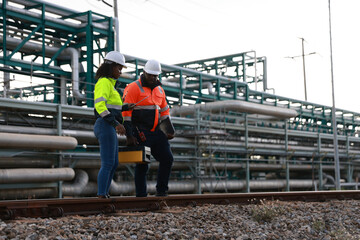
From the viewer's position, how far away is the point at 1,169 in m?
12.3

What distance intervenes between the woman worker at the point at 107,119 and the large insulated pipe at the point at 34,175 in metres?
7.31

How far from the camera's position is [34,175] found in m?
12.9

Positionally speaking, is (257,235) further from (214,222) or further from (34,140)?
(34,140)

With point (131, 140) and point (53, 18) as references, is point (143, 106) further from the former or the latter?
point (53, 18)

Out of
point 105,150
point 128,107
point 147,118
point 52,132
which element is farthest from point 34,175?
point 105,150

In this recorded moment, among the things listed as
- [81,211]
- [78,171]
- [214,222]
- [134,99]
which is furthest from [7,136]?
[214,222]

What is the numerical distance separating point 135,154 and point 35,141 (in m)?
7.65

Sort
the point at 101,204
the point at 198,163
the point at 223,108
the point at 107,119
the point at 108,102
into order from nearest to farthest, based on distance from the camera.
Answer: the point at 101,204
the point at 107,119
the point at 108,102
the point at 198,163
the point at 223,108

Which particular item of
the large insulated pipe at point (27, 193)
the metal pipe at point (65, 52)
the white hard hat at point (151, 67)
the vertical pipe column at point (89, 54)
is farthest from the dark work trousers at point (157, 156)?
the vertical pipe column at point (89, 54)

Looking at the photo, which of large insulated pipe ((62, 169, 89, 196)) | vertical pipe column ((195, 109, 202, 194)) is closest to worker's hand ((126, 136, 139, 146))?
large insulated pipe ((62, 169, 89, 196))

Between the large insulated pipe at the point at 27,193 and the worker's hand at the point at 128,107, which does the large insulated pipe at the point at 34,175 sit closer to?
the large insulated pipe at the point at 27,193

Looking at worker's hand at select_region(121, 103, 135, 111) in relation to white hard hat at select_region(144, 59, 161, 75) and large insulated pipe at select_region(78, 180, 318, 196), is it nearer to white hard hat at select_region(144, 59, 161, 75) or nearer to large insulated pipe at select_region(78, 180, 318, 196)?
white hard hat at select_region(144, 59, 161, 75)

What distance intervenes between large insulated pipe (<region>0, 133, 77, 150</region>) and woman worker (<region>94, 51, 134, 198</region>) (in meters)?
7.12

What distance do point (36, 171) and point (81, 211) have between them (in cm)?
853
